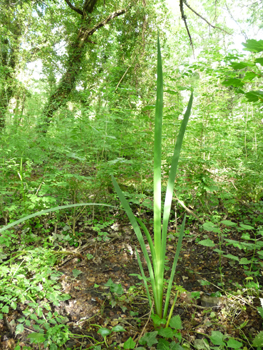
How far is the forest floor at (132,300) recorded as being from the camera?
0.97 meters

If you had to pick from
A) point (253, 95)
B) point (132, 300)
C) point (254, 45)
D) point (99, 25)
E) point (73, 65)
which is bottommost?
point (132, 300)

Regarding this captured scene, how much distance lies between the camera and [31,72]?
6.36m

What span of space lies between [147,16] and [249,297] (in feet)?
13.3

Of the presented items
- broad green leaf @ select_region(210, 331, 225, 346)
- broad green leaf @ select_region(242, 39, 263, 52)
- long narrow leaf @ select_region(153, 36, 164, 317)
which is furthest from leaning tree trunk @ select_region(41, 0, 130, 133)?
broad green leaf @ select_region(210, 331, 225, 346)

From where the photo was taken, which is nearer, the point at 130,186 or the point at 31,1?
→ the point at 130,186

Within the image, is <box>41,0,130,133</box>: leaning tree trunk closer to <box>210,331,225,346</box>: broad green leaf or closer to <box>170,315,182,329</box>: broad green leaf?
<box>170,315,182,329</box>: broad green leaf

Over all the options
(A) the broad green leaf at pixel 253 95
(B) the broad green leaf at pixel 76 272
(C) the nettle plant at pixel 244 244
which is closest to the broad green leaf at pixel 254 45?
(A) the broad green leaf at pixel 253 95

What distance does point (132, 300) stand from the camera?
121cm

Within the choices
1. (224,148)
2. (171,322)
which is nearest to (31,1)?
(224,148)

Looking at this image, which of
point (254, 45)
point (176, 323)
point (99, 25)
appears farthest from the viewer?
point (99, 25)

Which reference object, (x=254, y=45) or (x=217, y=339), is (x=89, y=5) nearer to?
(x=254, y=45)

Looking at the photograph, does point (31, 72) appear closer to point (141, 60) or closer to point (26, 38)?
point (26, 38)

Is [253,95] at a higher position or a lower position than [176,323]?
higher

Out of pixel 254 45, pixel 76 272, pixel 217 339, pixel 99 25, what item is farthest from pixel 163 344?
pixel 99 25
